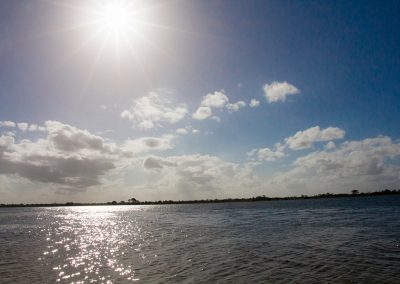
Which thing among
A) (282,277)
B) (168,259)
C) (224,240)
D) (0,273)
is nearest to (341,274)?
(282,277)

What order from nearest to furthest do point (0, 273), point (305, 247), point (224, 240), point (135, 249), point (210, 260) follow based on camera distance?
point (0, 273) < point (210, 260) < point (305, 247) < point (135, 249) < point (224, 240)

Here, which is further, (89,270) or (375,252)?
(375,252)

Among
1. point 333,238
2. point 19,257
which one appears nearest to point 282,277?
point 333,238

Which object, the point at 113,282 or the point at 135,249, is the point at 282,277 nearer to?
the point at 113,282

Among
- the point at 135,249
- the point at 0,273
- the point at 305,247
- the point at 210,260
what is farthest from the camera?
the point at 135,249

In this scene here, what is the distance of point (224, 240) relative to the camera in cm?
4625

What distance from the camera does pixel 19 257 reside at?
122 ft

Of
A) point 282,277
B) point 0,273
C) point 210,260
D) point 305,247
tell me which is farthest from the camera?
point 305,247

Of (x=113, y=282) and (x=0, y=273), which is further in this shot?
(x=0, y=273)

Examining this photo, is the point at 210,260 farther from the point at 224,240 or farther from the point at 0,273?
the point at 0,273

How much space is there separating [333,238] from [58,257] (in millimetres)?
32682

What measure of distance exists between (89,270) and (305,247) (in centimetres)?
2213

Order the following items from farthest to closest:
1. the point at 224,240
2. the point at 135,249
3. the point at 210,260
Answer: the point at 224,240, the point at 135,249, the point at 210,260

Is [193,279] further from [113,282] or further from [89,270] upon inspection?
[89,270]
